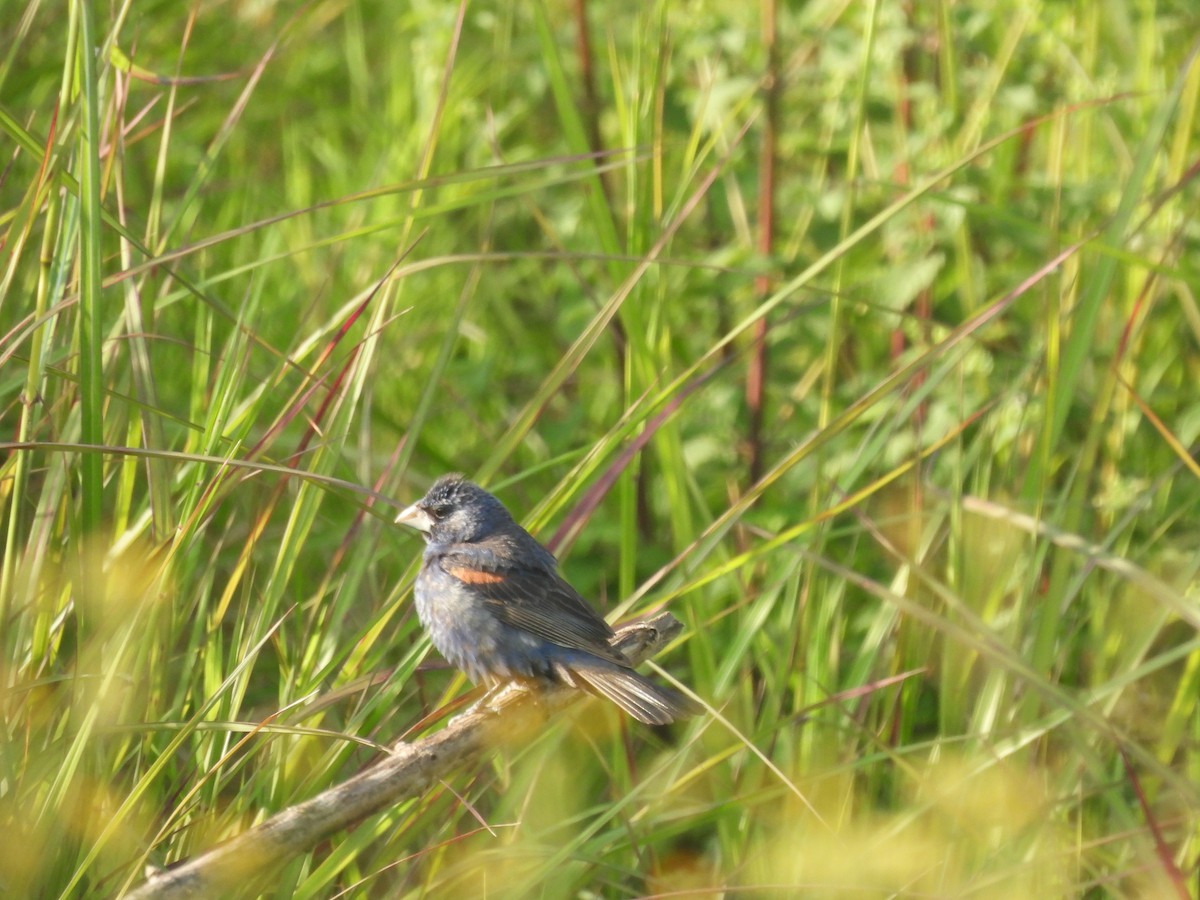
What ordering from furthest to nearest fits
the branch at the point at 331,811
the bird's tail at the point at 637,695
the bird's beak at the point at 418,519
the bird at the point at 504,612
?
1. the bird's beak at the point at 418,519
2. the bird at the point at 504,612
3. the bird's tail at the point at 637,695
4. the branch at the point at 331,811

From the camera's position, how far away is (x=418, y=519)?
151 inches

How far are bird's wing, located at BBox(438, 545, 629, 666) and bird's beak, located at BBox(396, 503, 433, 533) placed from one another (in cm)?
16

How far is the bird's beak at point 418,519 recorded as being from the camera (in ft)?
12.5

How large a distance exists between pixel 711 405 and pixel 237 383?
85.5 inches

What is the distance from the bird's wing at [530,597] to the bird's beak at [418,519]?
0.16 meters

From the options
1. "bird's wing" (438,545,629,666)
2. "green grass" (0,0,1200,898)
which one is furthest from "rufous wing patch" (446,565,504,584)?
"green grass" (0,0,1200,898)

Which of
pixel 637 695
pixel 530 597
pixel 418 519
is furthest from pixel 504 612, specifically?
pixel 637 695

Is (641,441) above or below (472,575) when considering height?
above

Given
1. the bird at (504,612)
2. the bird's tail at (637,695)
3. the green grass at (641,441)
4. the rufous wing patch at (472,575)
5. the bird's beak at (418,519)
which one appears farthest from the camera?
the bird's beak at (418,519)

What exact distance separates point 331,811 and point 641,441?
4.27 feet

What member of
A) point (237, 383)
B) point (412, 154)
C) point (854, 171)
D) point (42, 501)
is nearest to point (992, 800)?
point (854, 171)

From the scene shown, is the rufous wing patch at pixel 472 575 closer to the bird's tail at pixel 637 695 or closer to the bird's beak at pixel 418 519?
the bird's beak at pixel 418 519

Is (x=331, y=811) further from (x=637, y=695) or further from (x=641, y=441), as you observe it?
(x=641, y=441)

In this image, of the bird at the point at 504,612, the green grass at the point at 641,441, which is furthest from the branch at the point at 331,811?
the bird at the point at 504,612
